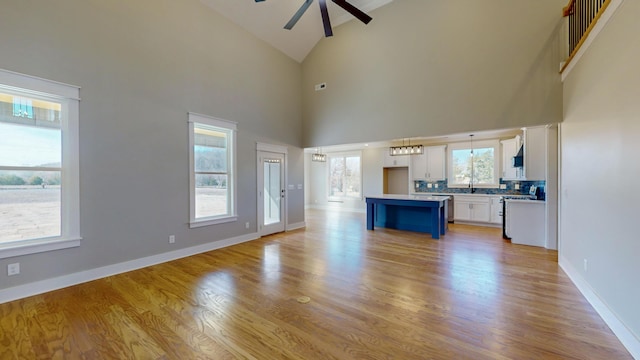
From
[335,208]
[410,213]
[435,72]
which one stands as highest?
[435,72]

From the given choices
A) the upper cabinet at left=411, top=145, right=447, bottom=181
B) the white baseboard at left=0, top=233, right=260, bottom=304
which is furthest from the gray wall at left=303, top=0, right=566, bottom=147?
the white baseboard at left=0, top=233, right=260, bottom=304

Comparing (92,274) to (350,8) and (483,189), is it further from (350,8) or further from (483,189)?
(483,189)

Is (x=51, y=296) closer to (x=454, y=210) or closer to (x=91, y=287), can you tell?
(x=91, y=287)

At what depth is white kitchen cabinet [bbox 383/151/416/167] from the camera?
28.6ft

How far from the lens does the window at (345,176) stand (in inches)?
390

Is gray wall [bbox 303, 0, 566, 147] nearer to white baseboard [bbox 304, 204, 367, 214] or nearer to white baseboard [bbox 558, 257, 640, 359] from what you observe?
white baseboard [bbox 558, 257, 640, 359]

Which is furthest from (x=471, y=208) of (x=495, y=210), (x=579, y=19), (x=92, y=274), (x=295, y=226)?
(x=92, y=274)

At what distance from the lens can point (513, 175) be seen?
610 cm

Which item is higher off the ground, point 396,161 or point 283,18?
point 283,18

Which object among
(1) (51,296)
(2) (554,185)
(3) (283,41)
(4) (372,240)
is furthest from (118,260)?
(2) (554,185)

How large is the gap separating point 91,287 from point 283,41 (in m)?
5.92

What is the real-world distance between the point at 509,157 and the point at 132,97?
8.18 m

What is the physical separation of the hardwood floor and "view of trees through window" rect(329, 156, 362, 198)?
5851mm

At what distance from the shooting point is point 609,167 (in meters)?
2.38
